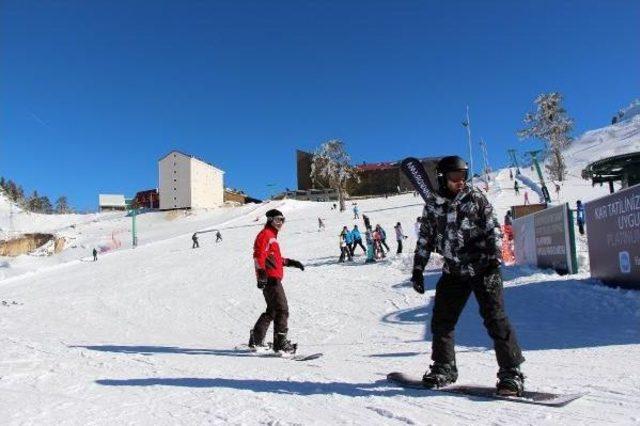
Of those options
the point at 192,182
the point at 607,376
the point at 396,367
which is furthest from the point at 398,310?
the point at 192,182

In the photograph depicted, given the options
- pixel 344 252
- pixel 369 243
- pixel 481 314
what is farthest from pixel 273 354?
pixel 344 252

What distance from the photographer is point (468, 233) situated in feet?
12.9

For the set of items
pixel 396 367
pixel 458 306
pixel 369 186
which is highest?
pixel 369 186

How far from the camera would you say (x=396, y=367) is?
530 cm

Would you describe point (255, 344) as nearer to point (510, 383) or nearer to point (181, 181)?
point (510, 383)

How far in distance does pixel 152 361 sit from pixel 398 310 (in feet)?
18.4

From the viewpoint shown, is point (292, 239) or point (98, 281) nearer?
point (98, 281)

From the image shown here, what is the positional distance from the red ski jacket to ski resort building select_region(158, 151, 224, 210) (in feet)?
272

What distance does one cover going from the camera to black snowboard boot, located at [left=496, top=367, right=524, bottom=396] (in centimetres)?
364

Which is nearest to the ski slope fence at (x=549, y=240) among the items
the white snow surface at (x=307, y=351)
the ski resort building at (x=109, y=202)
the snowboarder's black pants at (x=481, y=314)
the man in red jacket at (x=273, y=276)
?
the white snow surface at (x=307, y=351)

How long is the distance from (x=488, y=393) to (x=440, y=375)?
38 centimetres

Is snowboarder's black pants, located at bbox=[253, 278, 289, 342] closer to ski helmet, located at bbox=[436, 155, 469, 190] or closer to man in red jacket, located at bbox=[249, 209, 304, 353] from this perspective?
man in red jacket, located at bbox=[249, 209, 304, 353]

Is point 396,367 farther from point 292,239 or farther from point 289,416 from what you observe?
point 292,239

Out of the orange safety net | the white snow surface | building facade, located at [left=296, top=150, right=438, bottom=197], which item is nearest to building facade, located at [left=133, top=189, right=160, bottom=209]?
building facade, located at [left=296, top=150, right=438, bottom=197]
